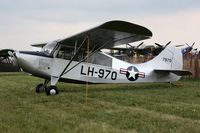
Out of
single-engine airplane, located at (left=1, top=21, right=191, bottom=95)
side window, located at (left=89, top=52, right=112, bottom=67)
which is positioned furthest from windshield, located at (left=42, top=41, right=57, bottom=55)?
side window, located at (left=89, top=52, right=112, bottom=67)

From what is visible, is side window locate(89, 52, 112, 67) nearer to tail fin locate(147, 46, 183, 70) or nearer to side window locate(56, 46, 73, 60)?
side window locate(56, 46, 73, 60)

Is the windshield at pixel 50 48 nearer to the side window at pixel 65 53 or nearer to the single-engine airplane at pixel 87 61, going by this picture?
the single-engine airplane at pixel 87 61

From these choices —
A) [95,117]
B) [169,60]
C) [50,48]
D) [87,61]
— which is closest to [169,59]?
[169,60]

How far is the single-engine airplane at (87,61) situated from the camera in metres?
12.1

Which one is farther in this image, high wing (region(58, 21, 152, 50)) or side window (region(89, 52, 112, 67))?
side window (region(89, 52, 112, 67))

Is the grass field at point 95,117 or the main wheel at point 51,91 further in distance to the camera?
the main wheel at point 51,91

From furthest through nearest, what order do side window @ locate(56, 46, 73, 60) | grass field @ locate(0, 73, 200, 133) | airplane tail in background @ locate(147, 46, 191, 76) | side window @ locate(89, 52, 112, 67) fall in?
airplane tail in background @ locate(147, 46, 191, 76), side window @ locate(89, 52, 112, 67), side window @ locate(56, 46, 73, 60), grass field @ locate(0, 73, 200, 133)

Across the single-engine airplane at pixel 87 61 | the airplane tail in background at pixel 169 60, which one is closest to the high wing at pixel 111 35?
the single-engine airplane at pixel 87 61

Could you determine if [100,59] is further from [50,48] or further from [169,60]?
[169,60]

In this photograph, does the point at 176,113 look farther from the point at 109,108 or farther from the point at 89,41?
the point at 89,41

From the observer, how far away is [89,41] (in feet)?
44.3

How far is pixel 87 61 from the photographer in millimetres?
13977

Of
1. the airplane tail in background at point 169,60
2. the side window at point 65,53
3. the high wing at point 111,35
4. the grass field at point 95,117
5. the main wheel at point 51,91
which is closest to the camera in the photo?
the grass field at point 95,117

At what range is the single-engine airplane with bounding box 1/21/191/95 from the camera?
12139 millimetres
